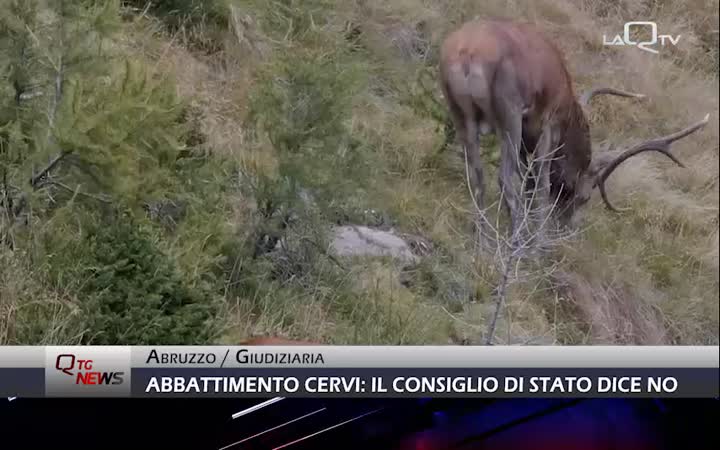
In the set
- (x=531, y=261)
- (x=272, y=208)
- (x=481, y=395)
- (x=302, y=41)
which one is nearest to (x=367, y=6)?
(x=302, y=41)

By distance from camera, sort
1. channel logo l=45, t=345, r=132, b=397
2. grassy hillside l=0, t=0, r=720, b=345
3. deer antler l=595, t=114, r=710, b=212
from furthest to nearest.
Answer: deer antler l=595, t=114, r=710, b=212 < grassy hillside l=0, t=0, r=720, b=345 < channel logo l=45, t=345, r=132, b=397

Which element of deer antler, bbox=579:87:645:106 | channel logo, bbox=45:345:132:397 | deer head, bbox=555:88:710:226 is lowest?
channel logo, bbox=45:345:132:397

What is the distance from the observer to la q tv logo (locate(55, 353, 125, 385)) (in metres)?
3.63

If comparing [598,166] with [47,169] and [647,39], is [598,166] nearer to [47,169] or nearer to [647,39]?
[647,39]

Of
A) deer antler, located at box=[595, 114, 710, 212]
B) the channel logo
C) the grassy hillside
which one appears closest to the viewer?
the channel logo

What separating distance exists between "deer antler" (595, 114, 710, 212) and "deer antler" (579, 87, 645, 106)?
179 millimetres

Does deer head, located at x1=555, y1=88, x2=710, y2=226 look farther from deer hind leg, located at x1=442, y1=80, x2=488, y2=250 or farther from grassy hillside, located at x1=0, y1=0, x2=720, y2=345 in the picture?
deer hind leg, located at x1=442, y1=80, x2=488, y2=250

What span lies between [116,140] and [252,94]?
51 cm

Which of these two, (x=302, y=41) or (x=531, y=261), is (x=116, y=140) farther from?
(x=531, y=261)

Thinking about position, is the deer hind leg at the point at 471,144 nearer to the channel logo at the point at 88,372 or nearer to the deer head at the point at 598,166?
the deer head at the point at 598,166

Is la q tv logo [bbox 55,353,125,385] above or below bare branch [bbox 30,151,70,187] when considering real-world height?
below

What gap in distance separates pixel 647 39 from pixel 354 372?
5.18 ft

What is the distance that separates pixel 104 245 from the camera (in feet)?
12.2

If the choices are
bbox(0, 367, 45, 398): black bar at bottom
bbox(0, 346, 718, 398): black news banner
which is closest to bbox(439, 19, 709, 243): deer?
bbox(0, 346, 718, 398): black news banner
